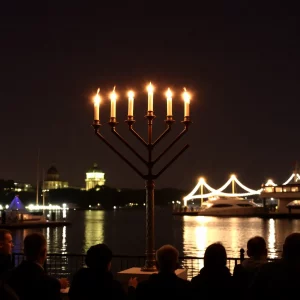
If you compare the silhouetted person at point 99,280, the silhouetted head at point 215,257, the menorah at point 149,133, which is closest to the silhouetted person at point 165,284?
the silhouetted person at point 99,280

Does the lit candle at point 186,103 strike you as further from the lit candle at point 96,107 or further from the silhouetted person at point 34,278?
the silhouetted person at point 34,278

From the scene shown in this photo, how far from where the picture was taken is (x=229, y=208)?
7028 inches

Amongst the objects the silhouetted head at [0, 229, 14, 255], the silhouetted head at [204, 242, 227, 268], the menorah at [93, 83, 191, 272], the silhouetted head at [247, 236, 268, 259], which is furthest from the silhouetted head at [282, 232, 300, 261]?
the menorah at [93, 83, 191, 272]

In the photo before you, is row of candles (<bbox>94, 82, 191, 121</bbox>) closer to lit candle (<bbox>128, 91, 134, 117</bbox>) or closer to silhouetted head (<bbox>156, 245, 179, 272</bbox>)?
lit candle (<bbox>128, 91, 134, 117</bbox>)

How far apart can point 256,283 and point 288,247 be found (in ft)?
1.57

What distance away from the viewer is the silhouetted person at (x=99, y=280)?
6078 millimetres

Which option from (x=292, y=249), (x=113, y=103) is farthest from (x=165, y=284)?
(x=113, y=103)

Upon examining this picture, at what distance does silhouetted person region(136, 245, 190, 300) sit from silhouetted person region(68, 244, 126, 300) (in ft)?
0.75

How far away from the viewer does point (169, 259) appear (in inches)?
245

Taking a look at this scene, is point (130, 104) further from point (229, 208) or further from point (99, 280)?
point (229, 208)

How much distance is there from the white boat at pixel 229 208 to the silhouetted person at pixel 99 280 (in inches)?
6815

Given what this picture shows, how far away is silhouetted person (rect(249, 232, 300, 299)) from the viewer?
5.79 meters

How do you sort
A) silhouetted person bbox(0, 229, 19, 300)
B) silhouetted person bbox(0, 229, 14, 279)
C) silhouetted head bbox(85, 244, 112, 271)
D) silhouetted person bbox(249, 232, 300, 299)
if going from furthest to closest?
silhouetted head bbox(85, 244, 112, 271) → silhouetted person bbox(249, 232, 300, 299) → silhouetted person bbox(0, 229, 14, 279) → silhouetted person bbox(0, 229, 19, 300)

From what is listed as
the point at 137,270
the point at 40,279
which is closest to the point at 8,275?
the point at 40,279
